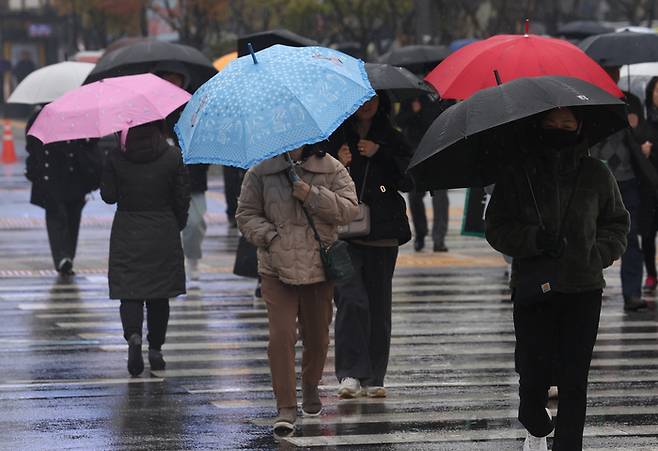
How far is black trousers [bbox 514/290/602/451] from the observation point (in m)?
7.02

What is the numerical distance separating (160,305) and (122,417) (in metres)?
1.61

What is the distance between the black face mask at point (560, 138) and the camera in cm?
695

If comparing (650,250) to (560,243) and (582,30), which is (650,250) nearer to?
(560,243)

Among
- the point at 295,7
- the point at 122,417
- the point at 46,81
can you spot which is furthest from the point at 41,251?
the point at 295,7

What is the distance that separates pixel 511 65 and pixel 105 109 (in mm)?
2438

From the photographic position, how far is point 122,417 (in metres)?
8.92

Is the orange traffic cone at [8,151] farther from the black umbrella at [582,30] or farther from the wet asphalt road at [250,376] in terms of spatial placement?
the wet asphalt road at [250,376]

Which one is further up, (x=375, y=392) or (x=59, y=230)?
(x=375, y=392)

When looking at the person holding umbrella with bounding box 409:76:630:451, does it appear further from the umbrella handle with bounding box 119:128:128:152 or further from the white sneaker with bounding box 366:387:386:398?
the umbrella handle with bounding box 119:128:128:152

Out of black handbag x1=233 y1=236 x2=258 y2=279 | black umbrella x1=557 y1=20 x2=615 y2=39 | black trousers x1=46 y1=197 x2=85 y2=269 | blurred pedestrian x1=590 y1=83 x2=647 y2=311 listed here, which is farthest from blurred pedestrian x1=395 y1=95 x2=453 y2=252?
black umbrella x1=557 y1=20 x2=615 y2=39

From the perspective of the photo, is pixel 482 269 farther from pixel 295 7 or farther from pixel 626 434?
pixel 295 7

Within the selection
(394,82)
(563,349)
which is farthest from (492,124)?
(394,82)

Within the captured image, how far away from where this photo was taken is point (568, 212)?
6961 mm

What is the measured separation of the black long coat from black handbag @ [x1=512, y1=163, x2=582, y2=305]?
3.70 metres
